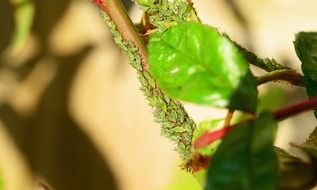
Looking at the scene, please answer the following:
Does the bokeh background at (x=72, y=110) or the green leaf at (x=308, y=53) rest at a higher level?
the green leaf at (x=308, y=53)

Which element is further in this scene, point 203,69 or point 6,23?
point 6,23

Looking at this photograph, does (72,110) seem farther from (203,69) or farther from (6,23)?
(203,69)

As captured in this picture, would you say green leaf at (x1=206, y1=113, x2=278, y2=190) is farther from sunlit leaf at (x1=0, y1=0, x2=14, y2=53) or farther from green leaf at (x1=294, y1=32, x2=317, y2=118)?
sunlit leaf at (x1=0, y1=0, x2=14, y2=53)

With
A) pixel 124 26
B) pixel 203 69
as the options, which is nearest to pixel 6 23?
pixel 124 26

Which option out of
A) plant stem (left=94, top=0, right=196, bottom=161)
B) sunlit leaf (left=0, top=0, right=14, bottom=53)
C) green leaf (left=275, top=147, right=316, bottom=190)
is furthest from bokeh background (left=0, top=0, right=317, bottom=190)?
green leaf (left=275, top=147, right=316, bottom=190)

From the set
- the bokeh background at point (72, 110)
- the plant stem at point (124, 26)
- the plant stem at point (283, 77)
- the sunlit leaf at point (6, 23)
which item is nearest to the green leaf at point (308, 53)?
the plant stem at point (283, 77)

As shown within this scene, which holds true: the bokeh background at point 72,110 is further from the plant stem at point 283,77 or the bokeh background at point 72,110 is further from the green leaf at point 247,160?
the green leaf at point 247,160

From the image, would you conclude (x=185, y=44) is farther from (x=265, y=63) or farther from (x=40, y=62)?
→ (x=40, y=62)

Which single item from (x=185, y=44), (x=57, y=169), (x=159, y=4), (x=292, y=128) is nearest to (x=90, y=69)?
(x=57, y=169)
